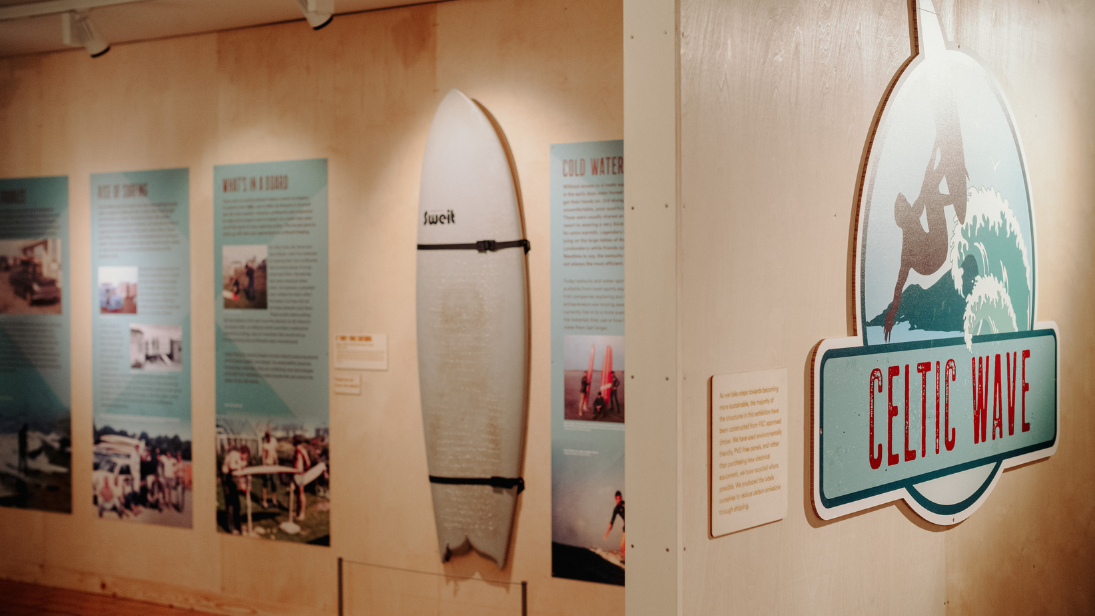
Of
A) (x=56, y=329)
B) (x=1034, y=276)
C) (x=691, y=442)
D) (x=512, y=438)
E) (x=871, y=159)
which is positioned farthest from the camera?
(x=56, y=329)

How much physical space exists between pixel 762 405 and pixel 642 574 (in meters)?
0.39

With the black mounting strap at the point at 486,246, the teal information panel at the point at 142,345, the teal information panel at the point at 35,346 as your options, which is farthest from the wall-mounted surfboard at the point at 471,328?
the teal information panel at the point at 35,346

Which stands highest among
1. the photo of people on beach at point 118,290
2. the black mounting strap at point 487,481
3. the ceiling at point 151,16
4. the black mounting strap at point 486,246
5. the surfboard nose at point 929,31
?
the ceiling at point 151,16

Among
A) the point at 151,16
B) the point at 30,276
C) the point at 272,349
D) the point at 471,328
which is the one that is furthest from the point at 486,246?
the point at 30,276

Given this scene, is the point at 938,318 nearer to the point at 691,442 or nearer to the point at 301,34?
the point at 691,442

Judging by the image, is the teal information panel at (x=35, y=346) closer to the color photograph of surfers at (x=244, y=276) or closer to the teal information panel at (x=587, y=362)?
the color photograph of surfers at (x=244, y=276)

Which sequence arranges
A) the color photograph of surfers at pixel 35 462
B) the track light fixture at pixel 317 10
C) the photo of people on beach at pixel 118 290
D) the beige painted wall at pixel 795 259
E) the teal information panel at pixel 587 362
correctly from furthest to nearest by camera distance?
the color photograph of surfers at pixel 35 462
the photo of people on beach at pixel 118 290
the track light fixture at pixel 317 10
the teal information panel at pixel 587 362
the beige painted wall at pixel 795 259

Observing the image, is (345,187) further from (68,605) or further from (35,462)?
(68,605)

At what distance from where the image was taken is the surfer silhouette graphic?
1.69 meters

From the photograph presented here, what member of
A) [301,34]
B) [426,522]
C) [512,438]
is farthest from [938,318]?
[301,34]

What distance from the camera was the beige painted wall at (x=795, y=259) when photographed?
1328mm

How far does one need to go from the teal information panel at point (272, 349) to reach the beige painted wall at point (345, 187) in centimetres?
7

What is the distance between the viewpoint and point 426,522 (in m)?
2.98

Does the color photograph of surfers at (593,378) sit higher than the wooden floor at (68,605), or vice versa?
the color photograph of surfers at (593,378)
